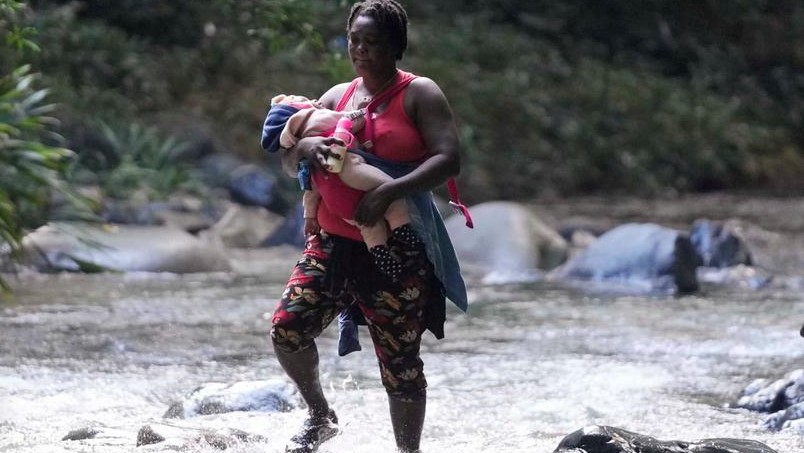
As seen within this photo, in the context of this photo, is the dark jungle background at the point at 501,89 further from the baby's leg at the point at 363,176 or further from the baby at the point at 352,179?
the baby's leg at the point at 363,176

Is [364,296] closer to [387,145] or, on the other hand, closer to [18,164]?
[387,145]

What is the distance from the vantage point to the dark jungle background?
47.5ft

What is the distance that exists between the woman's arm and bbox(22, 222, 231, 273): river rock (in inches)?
243

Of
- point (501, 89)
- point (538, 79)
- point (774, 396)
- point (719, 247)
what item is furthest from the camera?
point (538, 79)

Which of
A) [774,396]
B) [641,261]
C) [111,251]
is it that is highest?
[774,396]

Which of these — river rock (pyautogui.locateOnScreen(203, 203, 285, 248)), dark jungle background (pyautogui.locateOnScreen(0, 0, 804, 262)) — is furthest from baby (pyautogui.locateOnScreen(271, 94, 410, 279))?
river rock (pyautogui.locateOnScreen(203, 203, 285, 248))

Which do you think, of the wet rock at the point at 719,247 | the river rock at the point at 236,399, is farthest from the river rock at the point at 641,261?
the river rock at the point at 236,399

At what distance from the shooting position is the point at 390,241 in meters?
4.26

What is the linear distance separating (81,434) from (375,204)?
148 centimetres

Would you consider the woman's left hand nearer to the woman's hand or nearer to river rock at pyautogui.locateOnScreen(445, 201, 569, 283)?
the woman's hand

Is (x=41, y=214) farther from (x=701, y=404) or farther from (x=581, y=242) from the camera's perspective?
(x=701, y=404)

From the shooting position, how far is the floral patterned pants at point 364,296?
4289mm

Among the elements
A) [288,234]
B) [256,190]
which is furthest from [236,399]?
[256,190]

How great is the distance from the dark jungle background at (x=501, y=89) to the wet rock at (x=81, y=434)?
16.5ft
